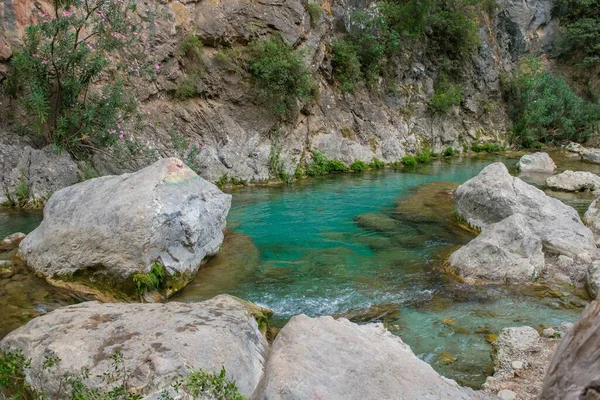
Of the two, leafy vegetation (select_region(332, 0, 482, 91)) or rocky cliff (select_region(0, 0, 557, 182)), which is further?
leafy vegetation (select_region(332, 0, 482, 91))

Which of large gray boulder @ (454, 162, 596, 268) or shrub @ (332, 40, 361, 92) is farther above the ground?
shrub @ (332, 40, 361, 92)

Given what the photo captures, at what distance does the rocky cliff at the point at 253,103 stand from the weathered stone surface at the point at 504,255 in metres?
9.77

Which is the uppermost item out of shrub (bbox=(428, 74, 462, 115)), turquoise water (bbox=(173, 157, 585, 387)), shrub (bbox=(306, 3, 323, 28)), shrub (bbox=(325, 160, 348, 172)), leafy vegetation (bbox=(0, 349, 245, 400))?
shrub (bbox=(306, 3, 323, 28))

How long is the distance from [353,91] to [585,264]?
16.0 m

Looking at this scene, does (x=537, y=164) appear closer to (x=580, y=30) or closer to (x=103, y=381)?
(x=580, y=30)

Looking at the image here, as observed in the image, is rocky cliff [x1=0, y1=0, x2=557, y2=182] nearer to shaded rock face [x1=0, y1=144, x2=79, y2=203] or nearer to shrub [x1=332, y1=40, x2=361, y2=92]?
shrub [x1=332, y1=40, x2=361, y2=92]

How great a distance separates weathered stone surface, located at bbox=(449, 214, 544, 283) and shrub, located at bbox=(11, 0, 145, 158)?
981 centimetres

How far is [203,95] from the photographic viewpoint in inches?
691

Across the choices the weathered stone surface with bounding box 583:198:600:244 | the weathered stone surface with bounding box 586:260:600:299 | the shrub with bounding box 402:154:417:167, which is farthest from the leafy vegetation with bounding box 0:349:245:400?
the shrub with bounding box 402:154:417:167

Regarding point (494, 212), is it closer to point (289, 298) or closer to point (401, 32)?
point (289, 298)

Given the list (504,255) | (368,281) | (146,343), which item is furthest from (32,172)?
(504,255)

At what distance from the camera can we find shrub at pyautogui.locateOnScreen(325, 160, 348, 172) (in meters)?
19.1

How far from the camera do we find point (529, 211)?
9508mm

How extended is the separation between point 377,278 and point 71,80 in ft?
32.0
